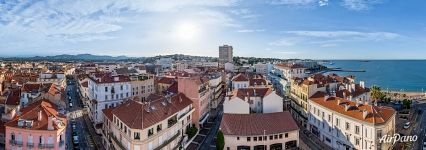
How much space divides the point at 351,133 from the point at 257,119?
13.8 m

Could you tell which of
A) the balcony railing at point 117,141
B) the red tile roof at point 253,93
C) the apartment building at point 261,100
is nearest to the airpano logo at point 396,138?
the apartment building at point 261,100

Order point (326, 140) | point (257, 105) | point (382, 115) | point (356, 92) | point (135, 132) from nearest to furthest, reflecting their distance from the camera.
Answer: point (135, 132) < point (382, 115) < point (326, 140) < point (257, 105) < point (356, 92)

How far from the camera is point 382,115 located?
159 feet

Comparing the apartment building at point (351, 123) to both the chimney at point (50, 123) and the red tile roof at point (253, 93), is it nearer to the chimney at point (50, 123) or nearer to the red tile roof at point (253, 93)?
the red tile roof at point (253, 93)

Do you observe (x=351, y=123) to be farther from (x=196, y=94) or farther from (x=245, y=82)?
(x=245, y=82)

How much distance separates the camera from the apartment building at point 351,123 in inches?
1842

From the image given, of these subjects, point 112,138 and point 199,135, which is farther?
point 199,135

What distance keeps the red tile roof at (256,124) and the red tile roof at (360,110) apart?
762cm

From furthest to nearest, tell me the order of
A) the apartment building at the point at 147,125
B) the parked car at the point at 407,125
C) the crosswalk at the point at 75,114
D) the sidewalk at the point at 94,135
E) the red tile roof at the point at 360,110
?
1. the crosswalk at the point at 75,114
2. the parked car at the point at 407,125
3. the sidewalk at the point at 94,135
4. the red tile roof at the point at 360,110
5. the apartment building at the point at 147,125

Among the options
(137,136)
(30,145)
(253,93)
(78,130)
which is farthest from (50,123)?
(253,93)

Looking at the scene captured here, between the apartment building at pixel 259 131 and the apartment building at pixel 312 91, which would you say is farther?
the apartment building at pixel 312 91

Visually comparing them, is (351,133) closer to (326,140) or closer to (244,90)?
(326,140)

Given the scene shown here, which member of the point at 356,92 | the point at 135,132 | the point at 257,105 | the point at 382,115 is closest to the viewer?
the point at 135,132

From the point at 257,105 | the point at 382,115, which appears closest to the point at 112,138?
the point at 257,105
